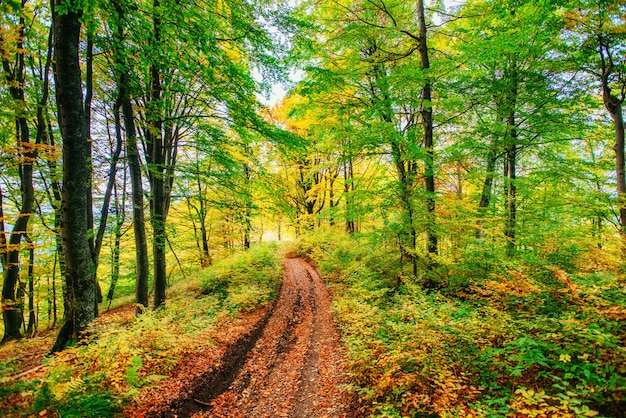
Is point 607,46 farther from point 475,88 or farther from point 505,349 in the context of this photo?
point 505,349

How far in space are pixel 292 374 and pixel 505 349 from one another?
4350 millimetres

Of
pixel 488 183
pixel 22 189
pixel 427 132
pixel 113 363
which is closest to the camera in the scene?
pixel 113 363

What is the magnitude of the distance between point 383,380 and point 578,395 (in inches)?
93.2

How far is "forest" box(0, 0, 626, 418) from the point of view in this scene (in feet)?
12.7

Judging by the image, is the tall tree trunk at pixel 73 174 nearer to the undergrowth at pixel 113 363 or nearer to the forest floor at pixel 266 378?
the undergrowth at pixel 113 363

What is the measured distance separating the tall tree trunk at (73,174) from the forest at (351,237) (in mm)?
33

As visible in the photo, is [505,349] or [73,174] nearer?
[505,349]

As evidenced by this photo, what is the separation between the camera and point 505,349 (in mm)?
4066

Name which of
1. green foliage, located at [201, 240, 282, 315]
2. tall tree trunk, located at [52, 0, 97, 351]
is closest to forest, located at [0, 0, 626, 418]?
tall tree trunk, located at [52, 0, 97, 351]

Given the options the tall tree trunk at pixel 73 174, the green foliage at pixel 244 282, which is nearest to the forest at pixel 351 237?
the tall tree trunk at pixel 73 174

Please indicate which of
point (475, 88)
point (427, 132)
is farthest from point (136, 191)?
point (475, 88)

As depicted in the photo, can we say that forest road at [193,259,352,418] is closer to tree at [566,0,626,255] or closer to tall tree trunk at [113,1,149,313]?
tall tree trunk at [113,1,149,313]

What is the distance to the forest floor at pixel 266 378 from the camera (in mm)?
4730

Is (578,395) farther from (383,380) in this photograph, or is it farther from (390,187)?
(390,187)
